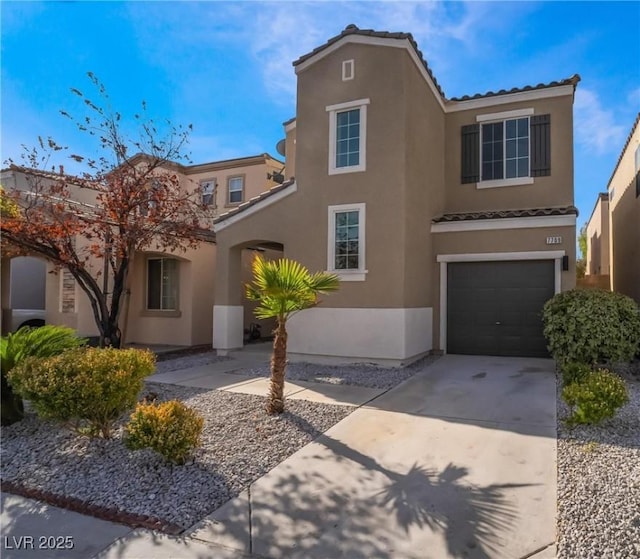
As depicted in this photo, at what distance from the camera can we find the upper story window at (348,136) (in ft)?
35.9

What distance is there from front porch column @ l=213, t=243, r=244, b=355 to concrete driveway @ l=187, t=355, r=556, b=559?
6.56m

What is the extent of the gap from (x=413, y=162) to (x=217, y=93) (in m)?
4.98

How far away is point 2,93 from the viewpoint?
301 inches

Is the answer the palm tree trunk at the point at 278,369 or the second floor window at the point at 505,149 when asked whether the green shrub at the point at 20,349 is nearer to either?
the palm tree trunk at the point at 278,369

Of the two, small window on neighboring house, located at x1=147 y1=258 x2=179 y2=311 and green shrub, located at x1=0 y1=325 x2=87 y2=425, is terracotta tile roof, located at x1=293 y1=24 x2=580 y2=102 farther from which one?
green shrub, located at x1=0 y1=325 x2=87 y2=425

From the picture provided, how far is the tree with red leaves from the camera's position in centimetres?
958

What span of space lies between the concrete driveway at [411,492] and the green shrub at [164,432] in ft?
3.02

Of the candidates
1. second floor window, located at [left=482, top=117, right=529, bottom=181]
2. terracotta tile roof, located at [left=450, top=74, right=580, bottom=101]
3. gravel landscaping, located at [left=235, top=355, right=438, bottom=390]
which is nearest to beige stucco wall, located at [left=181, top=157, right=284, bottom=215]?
terracotta tile roof, located at [left=450, top=74, right=580, bottom=101]

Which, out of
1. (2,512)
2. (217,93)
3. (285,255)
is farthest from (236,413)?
(217,93)

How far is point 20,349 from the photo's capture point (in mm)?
6484

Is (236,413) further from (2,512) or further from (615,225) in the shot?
(615,225)

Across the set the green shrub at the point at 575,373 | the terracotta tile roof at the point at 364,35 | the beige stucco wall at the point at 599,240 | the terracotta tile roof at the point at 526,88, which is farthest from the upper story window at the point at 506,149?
the beige stucco wall at the point at 599,240

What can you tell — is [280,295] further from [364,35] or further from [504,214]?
[364,35]

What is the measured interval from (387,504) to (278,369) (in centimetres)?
282
